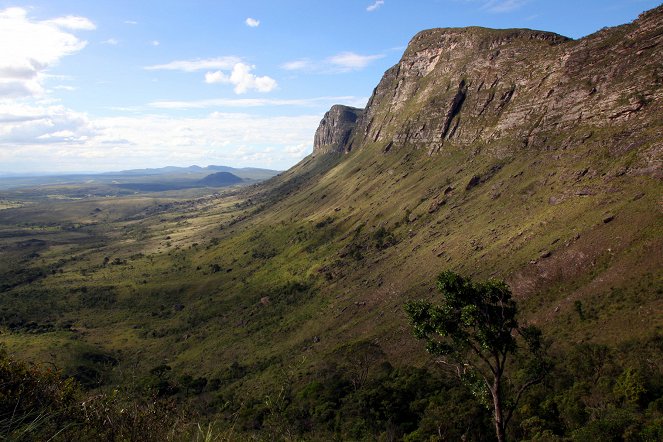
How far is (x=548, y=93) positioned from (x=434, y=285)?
66.5 m

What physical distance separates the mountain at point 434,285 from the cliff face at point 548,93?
550 mm

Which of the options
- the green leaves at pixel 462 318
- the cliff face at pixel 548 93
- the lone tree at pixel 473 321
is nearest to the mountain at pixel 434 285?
the cliff face at pixel 548 93

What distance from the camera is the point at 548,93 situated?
110 m

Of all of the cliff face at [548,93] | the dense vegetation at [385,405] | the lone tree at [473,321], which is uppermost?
the cliff face at [548,93]

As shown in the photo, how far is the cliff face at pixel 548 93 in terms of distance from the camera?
83.1 meters

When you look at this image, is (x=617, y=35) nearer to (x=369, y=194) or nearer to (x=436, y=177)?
(x=436, y=177)

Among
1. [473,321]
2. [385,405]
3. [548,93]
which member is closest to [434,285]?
[385,405]

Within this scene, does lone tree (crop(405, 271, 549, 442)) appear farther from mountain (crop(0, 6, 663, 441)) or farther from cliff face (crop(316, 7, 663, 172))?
cliff face (crop(316, 7, 663, 172))

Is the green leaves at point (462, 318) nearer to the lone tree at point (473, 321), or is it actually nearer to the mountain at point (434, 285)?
the lone tree at point (473, 321)

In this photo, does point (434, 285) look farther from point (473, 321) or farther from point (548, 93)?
point (548, 93)

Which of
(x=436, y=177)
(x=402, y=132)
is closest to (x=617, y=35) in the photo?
(x=436, y=177)

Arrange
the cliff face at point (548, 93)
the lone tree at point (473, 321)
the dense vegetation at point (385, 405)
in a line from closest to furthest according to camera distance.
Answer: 1. the dense vegetation at point (385, 405)
2. the lone tree at point (473, 321)
3. the cliff face at point (548, 93)

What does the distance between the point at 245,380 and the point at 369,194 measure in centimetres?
10617

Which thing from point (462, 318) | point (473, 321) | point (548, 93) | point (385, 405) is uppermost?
point (548, 93)
